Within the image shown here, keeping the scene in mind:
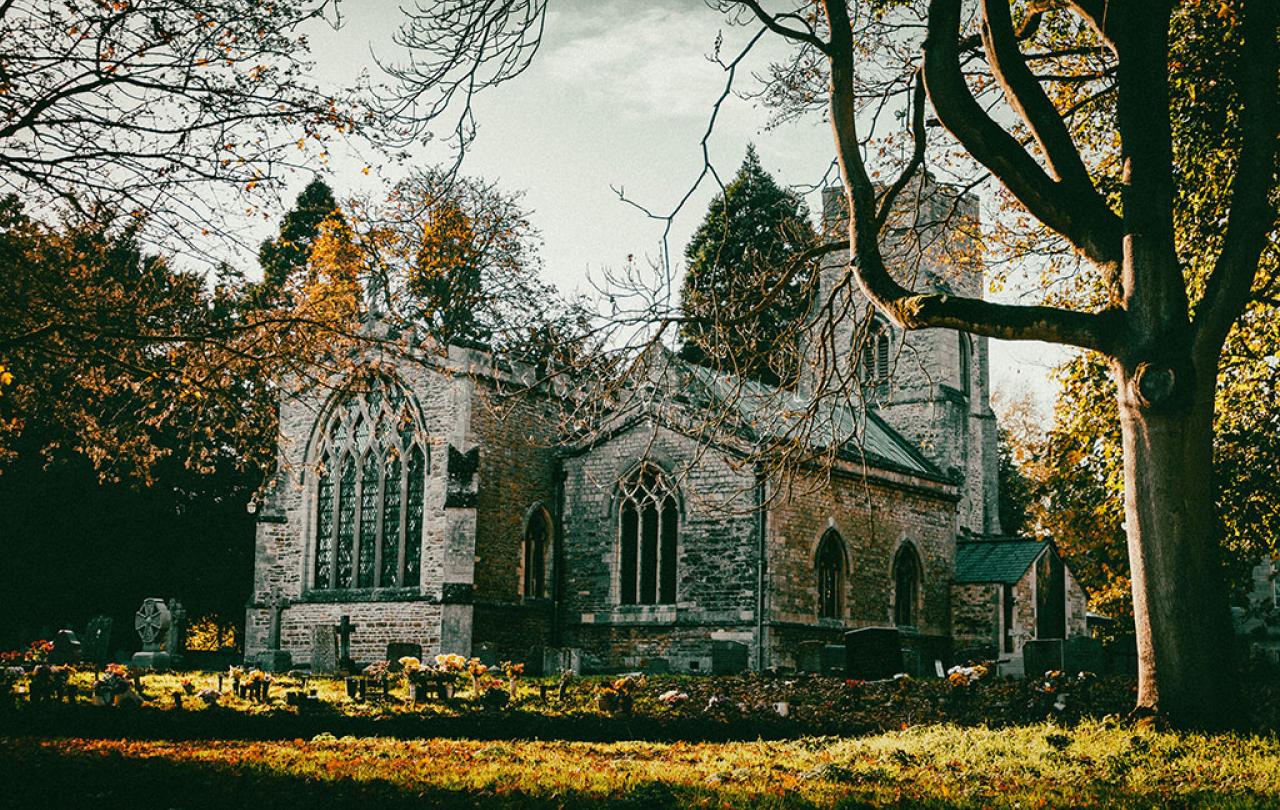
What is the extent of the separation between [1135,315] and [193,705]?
38.8 ft

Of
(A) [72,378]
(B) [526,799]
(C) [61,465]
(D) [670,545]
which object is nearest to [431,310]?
(C) [61,465]

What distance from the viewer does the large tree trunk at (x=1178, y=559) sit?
9.27 metres

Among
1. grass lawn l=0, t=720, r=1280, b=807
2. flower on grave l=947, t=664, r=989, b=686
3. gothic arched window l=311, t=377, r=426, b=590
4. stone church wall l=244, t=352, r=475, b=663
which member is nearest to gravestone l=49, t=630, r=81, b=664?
stone church wall l=244, t=352, r=475, b=663

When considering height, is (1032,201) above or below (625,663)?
Result: above

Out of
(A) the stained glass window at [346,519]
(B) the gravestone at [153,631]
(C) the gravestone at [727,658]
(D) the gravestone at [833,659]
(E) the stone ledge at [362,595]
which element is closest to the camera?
(D) the gravestone at [833,659]

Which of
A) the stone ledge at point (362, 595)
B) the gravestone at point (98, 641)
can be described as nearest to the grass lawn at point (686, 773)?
the gravestone at point (98, 641)

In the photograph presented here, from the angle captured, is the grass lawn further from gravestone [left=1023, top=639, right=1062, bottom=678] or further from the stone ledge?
the stone ledge

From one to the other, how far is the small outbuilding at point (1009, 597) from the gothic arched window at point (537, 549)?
33.8 ft

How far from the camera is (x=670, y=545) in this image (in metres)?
26.0

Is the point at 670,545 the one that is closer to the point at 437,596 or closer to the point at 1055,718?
the point at 437,596

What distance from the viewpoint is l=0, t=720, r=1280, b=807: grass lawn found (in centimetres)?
702

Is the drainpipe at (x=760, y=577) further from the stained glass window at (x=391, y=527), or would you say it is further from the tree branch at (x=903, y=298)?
the tree branch at (x=903, y=298)

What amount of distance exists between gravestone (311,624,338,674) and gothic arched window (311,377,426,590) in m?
3.69

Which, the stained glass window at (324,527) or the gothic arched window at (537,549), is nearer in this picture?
the gothic arched window at (537,549)
